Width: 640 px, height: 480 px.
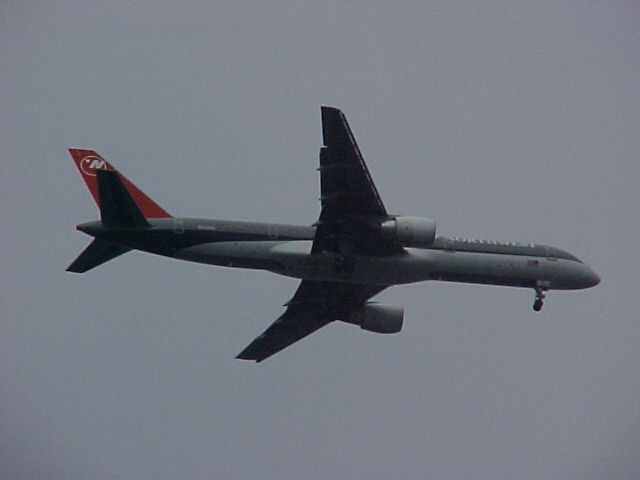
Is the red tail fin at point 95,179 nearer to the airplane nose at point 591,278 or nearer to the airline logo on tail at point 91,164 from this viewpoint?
the airline logo on tail at point 91,164

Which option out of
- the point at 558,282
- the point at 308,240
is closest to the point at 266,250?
the point at 308,240

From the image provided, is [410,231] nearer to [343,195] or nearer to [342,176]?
[343,195]

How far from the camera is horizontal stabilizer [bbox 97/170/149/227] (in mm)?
31219

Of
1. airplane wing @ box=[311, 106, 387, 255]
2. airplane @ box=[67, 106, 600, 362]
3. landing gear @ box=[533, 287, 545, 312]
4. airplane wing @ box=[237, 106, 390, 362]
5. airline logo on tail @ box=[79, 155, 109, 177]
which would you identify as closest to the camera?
airplane wing @ box=[311, 106, 387, 255]

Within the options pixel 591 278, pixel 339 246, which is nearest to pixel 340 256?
pixel 339 246

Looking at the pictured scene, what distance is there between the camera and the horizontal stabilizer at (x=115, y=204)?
1229 inches

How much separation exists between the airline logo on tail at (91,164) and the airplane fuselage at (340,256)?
3.02m

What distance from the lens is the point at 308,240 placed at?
36.4 meters

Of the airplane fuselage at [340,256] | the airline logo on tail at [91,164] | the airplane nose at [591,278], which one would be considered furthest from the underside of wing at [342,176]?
the airplane nose at [591,278]

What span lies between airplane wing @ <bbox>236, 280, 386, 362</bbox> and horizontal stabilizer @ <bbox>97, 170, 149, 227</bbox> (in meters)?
10.7

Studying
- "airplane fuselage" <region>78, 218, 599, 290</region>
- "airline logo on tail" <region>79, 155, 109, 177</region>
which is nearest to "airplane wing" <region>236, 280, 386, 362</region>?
"airplane fuselage" <region>78, 218, 599, 290</region>

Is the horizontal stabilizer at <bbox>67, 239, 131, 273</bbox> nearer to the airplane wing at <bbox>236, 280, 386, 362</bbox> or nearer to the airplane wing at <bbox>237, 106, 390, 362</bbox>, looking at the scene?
the airplane wing at <bbox>237, 106, 390, 362</bbox>

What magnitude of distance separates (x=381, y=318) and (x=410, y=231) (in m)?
8.16

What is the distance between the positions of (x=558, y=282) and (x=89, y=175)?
72.2 feet
